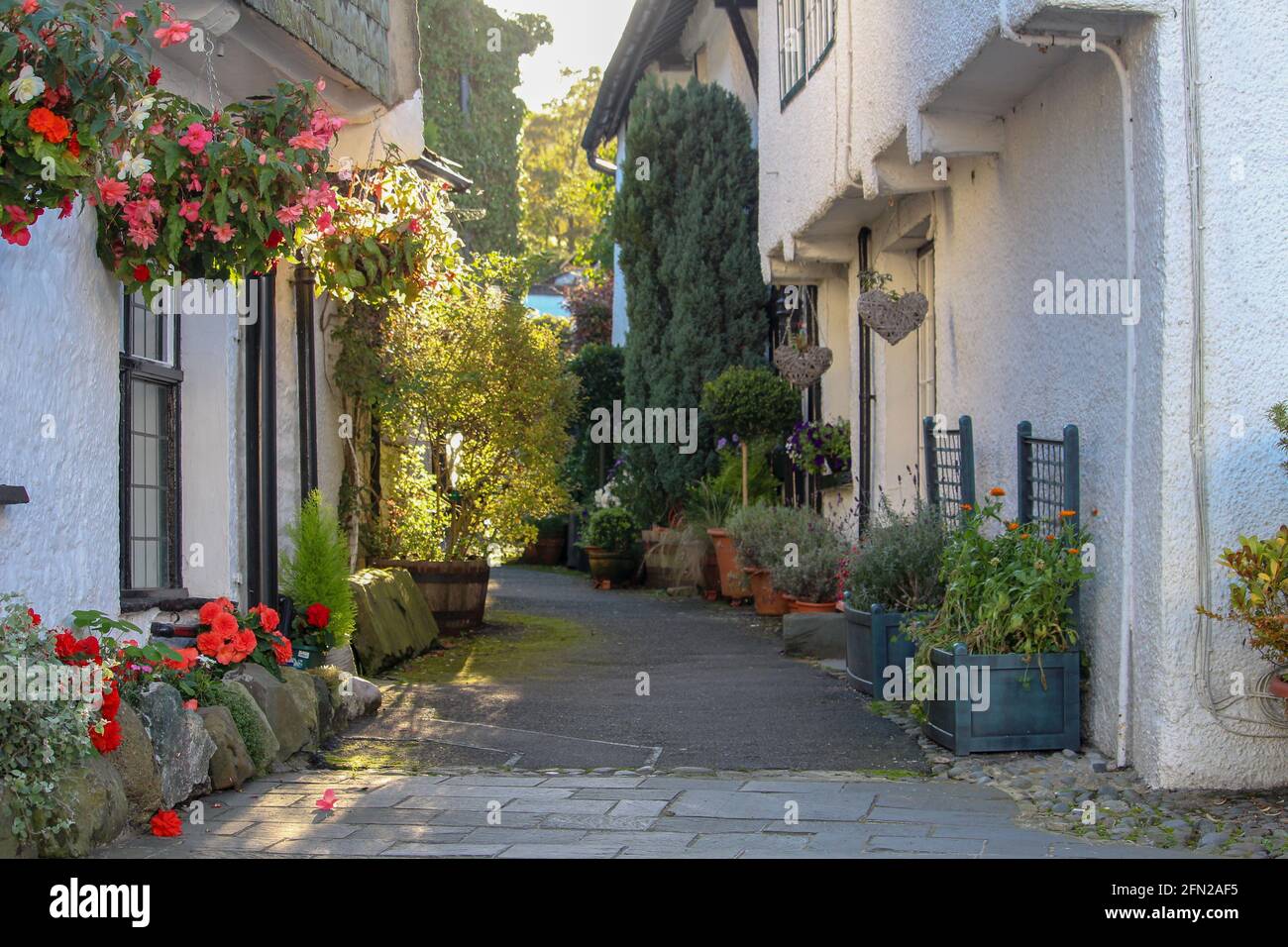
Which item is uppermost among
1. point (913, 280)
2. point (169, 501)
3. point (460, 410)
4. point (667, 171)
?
point (667, 171)

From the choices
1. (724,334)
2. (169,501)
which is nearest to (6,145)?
(169,501)

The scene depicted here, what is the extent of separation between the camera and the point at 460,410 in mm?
10875

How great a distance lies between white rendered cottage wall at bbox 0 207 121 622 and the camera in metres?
5.04

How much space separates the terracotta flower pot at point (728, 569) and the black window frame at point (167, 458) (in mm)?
6646

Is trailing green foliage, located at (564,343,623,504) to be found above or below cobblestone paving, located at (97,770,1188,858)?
above

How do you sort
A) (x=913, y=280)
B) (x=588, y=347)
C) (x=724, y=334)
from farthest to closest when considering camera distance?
(x=588, y=347) < (x=724, y=334) < (x=913, y=280)

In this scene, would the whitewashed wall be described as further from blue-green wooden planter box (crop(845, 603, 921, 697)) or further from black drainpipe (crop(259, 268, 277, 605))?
black drainpipe (crop(259, 268, 277, 605))

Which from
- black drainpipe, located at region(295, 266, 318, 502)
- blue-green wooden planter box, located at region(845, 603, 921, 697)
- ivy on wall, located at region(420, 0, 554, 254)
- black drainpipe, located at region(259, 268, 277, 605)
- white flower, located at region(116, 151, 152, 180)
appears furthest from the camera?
ivy on wall, located at region(420, 0, 554, 254)

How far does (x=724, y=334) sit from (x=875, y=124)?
6.98 meters

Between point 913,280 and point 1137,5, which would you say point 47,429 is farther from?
point 913,280

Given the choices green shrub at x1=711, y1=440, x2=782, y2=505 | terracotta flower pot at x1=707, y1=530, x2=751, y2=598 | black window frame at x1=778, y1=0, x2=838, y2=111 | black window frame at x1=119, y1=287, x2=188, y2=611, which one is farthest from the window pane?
green shrub at x1=711, y1=440, x2=782, y2=505

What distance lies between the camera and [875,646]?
779 cm

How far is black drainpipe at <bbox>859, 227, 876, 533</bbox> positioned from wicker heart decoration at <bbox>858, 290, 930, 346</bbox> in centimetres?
185

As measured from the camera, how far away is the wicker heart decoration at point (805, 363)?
1195cm
